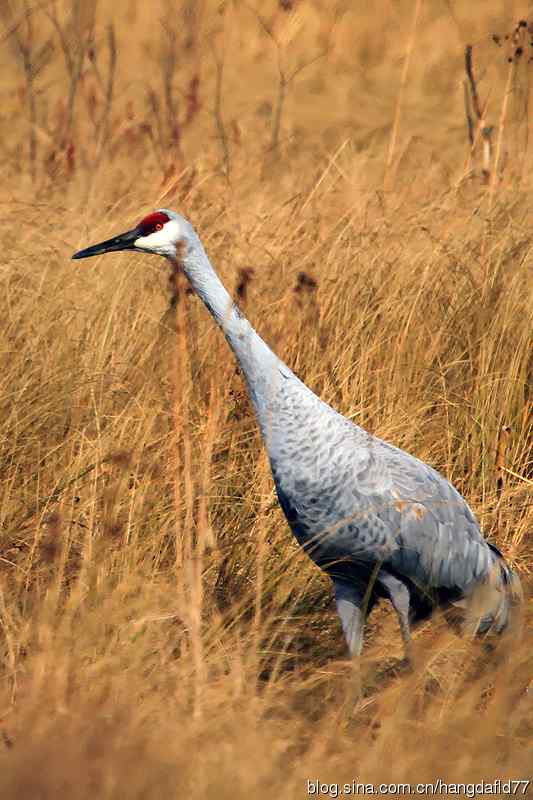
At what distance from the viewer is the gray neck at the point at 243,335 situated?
3047mm

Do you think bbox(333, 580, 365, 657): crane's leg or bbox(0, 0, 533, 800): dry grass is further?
bbox(333, 580, 365, 657): crane's leg

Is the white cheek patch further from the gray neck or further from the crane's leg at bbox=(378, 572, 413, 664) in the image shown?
the crane's leg at bbox=(378, 572, 413, 664)

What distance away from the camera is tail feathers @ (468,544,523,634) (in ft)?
10.3

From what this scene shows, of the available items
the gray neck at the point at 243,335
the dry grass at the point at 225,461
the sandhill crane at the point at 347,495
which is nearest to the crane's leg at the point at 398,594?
the sandhill crane at the point at 347,495

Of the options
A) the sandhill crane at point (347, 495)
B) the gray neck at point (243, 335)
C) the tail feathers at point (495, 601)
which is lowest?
the tail feathers at point (495, 601)

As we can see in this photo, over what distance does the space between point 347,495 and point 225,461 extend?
28.1 inches

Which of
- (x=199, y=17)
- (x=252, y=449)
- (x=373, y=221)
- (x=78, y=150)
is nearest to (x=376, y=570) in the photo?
(x=252, y=449)

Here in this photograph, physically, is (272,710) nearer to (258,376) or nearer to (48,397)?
(258,376)

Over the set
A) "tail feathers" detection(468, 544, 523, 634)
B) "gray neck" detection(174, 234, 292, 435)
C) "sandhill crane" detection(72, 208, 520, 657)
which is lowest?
"tail feathers" detection(468, 544, 523, 634)

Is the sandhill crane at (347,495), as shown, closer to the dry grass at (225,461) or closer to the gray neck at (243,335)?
the gray neck at (243,335)

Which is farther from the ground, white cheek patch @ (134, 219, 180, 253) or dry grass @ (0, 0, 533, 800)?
white cheek patch @ (134, 219, 180, 253)

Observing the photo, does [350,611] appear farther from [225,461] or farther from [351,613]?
[225,461]

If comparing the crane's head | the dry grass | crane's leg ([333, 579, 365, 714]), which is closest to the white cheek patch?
the crane's head

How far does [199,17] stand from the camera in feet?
17.5
